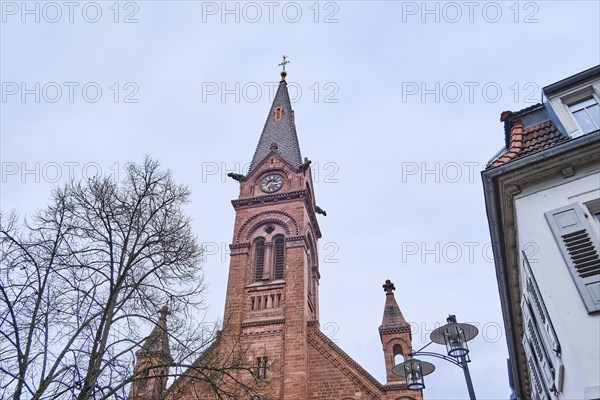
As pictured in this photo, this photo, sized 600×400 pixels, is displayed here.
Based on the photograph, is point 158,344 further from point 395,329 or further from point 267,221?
point 267,221

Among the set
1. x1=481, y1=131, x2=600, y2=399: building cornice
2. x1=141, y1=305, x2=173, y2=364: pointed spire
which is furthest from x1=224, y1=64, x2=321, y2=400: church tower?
x1=481, y1=131, x2=600, y2=399: building cornice

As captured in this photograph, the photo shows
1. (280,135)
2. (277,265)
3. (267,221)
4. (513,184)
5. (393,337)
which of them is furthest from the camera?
(280,135)

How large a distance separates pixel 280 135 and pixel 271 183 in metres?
6.55

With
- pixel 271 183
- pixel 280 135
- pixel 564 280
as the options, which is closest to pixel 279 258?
pixel 271 183

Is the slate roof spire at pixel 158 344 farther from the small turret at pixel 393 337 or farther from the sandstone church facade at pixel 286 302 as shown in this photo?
the small turret at pixel 393 337

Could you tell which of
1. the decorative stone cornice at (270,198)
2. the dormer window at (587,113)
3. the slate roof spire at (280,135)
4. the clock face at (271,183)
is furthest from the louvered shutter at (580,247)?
the slate roof spire at (280,135)

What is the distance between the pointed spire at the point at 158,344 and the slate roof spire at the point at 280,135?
19683mm

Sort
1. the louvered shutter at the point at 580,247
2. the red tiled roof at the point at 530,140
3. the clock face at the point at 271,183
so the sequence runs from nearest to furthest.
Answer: the louvered shutter at the point at 580,247 < the red tiled roof at the point at 530,140 < the clock face at the point at 271,183

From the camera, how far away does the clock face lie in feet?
96.2

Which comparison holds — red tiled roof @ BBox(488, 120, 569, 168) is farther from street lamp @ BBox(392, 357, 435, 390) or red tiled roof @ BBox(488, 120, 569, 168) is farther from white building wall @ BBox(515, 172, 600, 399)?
street lamp @ BBox(392, 357, 435, 390)

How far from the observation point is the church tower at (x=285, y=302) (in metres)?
20.9

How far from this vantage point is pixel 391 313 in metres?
23.0

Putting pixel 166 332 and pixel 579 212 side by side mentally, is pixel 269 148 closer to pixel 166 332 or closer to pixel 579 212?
pixel 166 332

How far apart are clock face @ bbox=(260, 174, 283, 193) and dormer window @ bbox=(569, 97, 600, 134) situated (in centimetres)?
1999
